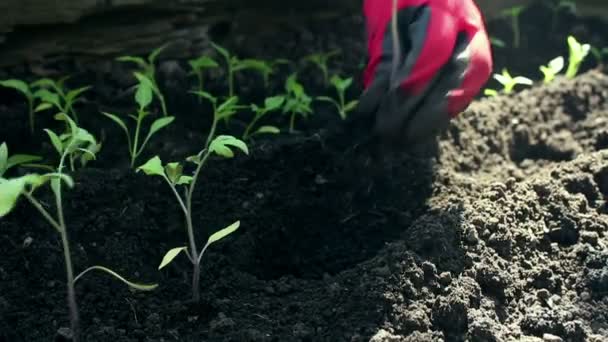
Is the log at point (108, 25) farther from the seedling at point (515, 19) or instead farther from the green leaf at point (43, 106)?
the seedling at point (515, 19)

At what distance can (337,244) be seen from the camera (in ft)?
6.75

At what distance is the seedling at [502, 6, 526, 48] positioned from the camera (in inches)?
117

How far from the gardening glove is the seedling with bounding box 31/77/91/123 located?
79 cm

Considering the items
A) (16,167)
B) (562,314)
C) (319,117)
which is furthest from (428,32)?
(16,167)

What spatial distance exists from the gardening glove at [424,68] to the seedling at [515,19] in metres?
0.87

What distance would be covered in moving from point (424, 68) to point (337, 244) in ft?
1.56

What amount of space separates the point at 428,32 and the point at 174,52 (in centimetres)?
96

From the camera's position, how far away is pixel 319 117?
254cm

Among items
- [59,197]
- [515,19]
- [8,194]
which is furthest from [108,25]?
[515,19]

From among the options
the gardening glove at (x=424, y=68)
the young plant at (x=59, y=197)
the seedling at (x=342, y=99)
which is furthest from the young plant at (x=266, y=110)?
the young plant at (x=59, y=197)

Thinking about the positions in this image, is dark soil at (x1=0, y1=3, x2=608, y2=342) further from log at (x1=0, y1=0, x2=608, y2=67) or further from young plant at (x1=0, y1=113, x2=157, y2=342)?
log at (x1=0, y1=0, x2=608, y2=67)

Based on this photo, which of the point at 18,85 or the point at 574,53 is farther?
the point at 574,53

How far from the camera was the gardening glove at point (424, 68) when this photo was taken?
2.07m

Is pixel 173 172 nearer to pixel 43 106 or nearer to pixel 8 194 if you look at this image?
pixel 8 194
